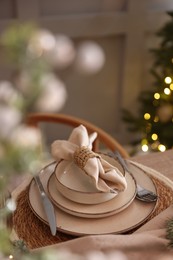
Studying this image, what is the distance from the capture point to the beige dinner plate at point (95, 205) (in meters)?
0.78

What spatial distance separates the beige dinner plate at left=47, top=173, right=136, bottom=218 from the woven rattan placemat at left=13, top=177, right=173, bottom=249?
5 cm

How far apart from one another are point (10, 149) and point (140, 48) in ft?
7.46

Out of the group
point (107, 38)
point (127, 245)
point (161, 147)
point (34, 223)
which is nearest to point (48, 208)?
point (34, 223)

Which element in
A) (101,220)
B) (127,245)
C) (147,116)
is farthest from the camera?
(147,116)

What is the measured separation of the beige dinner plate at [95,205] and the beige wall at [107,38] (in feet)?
4.25

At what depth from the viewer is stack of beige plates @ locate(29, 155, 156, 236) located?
77 centimetres

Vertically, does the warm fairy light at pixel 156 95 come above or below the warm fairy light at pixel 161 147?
above

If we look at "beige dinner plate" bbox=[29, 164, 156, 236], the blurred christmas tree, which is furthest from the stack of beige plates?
the blurred christmas tree

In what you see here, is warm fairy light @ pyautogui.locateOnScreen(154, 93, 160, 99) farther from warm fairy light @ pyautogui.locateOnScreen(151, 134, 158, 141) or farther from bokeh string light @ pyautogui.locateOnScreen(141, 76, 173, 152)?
warm fairy light @ pyautogui.locateOnScreen(151, 134, 158, 141)

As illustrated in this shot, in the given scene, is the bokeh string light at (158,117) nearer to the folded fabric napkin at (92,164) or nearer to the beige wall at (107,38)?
the beige wall at (107,38)

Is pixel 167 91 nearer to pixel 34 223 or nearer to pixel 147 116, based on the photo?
pixel 147 116

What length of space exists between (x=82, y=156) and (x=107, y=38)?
1.66 m

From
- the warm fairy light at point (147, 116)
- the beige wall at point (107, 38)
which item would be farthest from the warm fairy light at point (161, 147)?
the beige wall at point (107, 38)

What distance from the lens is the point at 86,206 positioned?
793 mm
